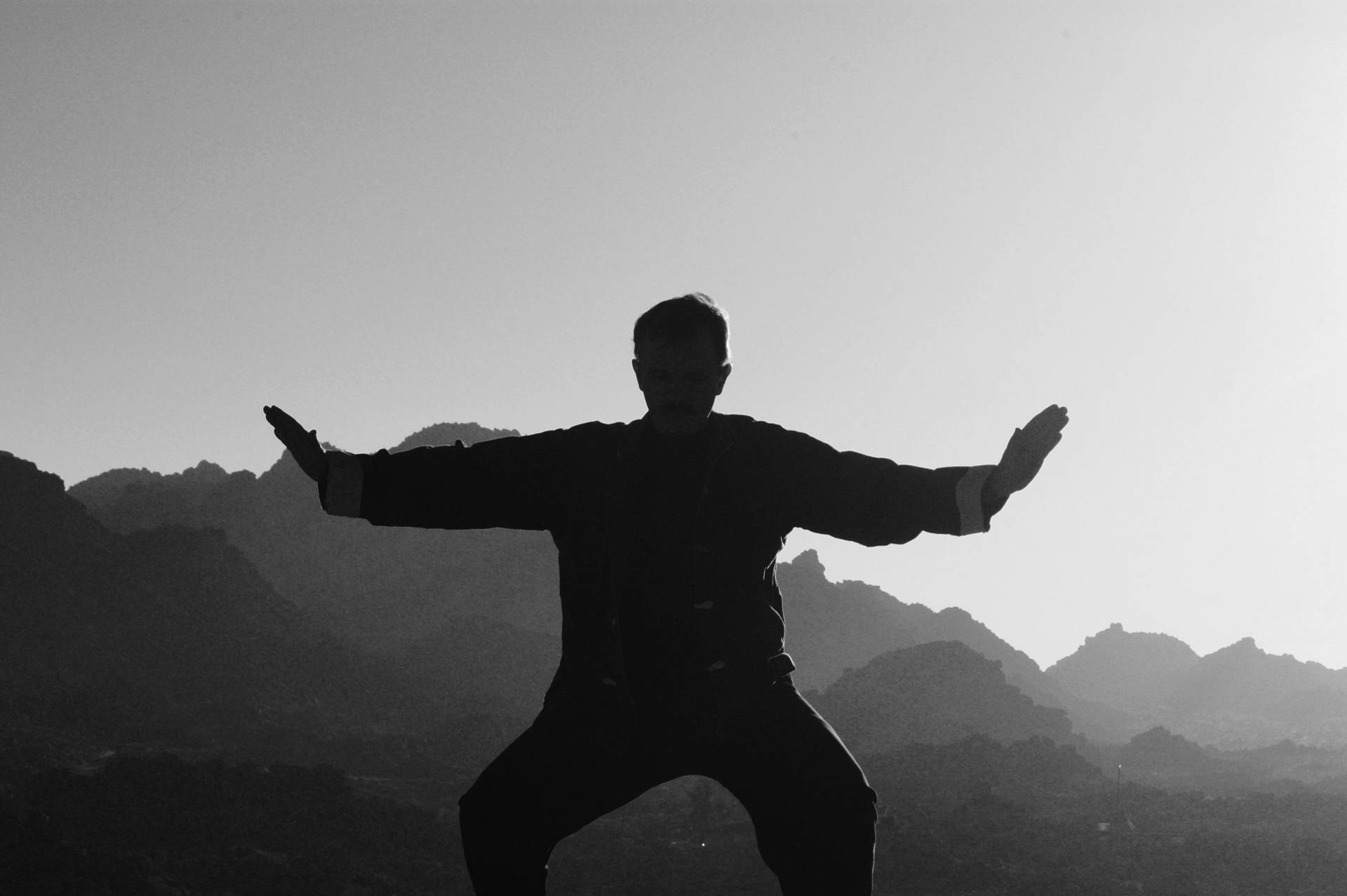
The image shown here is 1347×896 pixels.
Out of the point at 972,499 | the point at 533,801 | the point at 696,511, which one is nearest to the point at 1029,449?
the point at 972,499

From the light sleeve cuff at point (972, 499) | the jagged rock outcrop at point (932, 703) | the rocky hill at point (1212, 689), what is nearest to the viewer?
the light sleeve cuff at point (972, 499)

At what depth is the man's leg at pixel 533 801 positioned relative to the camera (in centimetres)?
280

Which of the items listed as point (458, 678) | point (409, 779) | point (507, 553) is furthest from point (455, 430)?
point (409, 779)

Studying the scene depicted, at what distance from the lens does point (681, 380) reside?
10.4 feet

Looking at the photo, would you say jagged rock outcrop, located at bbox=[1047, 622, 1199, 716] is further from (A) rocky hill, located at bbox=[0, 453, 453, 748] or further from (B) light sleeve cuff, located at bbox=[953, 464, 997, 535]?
(B) light sleeve cuff, located at bbox=[953, 464, 997, 535]

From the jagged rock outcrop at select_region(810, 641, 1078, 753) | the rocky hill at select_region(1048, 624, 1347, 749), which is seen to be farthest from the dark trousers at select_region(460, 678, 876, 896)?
the rocky hill at select_region(1048, 624, 1347, 749)

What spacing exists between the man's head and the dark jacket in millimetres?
110

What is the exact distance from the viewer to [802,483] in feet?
10.4

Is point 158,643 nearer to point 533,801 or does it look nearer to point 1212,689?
point 533,801

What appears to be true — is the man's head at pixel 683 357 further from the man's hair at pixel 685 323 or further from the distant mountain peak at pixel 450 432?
the distant mountain peak at pixel 450 432

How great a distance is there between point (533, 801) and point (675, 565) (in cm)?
68

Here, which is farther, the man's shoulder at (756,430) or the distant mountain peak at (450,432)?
the distant mountain peak at (450,432)

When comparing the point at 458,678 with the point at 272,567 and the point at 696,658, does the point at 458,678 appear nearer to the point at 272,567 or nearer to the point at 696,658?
the point at 272,567

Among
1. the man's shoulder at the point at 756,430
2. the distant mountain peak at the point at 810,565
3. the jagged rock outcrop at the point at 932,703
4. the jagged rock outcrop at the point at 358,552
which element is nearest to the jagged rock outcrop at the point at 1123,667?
the distant mountain peak at the point at 810,565
